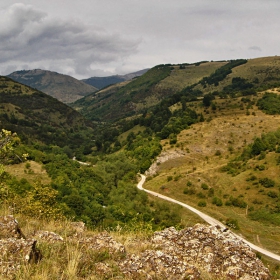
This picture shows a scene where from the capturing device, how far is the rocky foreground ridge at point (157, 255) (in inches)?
297

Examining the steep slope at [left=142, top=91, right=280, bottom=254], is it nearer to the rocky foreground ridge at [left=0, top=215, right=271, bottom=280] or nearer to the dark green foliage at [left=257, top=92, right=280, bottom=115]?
the dark green foliage at [left=257, top=92, right=280, bottom=115]

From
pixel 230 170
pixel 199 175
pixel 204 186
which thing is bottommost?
pixel 204 186

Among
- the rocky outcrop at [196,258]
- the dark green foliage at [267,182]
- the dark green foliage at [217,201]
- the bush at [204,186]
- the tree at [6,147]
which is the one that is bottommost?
the dark green foliage at [217,201]

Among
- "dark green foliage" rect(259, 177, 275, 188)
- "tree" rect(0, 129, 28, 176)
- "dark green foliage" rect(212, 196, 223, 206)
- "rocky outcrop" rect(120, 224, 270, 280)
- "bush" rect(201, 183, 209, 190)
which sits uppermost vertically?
"tree" rect(0, 129, 28, 176)

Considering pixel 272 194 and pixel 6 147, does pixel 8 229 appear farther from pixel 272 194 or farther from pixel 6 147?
pixel 272 194

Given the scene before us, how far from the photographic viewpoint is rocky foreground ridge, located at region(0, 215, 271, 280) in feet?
24.8

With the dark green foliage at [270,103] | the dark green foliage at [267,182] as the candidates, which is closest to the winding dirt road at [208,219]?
the dark green foliage at [267,182]

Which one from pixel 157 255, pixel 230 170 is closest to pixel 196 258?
pixel 157 255

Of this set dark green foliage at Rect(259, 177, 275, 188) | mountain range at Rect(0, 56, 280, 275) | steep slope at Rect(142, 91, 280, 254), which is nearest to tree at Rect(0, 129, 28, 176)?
mountain range at Rect(0, 56, 280, 275)

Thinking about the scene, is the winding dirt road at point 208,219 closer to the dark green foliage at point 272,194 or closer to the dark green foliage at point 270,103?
the dark green foliage at point 272,194

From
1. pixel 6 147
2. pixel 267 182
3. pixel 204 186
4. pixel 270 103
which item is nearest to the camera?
pixel 6 147

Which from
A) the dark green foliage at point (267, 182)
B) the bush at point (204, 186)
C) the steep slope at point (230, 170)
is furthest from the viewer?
the bush at point (204, 186)

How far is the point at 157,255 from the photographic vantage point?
8.74m

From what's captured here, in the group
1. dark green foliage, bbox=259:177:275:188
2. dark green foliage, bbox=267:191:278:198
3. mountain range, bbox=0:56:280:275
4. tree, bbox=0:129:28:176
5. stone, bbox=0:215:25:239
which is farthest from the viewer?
dark green foliage, bbox=259:177:275:188
